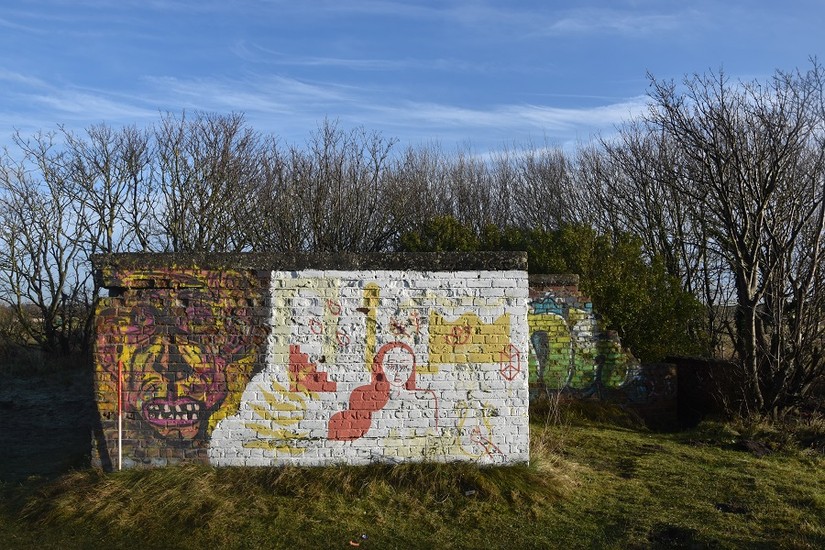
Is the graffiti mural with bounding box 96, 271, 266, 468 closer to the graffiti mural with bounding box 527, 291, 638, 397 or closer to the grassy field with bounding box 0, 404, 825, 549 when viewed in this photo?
the grassy field with bounding box 0, 404, 825, 549

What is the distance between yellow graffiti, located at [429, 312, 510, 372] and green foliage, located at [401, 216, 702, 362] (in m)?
6.13

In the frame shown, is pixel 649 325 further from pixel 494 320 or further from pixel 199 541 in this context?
pixel 199 541

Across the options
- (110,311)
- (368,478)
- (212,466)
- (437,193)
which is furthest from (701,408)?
(437,193)

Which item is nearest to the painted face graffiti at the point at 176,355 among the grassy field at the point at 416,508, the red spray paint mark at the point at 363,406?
the grassy field at the point at 416,508

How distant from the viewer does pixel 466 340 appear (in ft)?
22.8

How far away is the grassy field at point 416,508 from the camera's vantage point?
575cm

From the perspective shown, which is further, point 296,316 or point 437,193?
point 437,193

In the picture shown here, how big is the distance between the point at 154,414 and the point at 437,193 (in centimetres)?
1749

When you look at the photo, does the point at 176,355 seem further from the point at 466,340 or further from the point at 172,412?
the point at 466,340

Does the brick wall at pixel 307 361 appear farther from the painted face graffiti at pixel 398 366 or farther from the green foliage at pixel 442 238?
the green foliage at pixel 442 238

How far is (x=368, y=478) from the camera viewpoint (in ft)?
21.9

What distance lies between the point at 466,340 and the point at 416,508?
67.1 inches

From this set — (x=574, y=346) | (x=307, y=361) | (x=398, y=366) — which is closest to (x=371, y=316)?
(x=398, y=366)

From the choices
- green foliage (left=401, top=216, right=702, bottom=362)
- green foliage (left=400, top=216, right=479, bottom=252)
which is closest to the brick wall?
green foliage (left=401, top=216, right=702, bottom=362)
